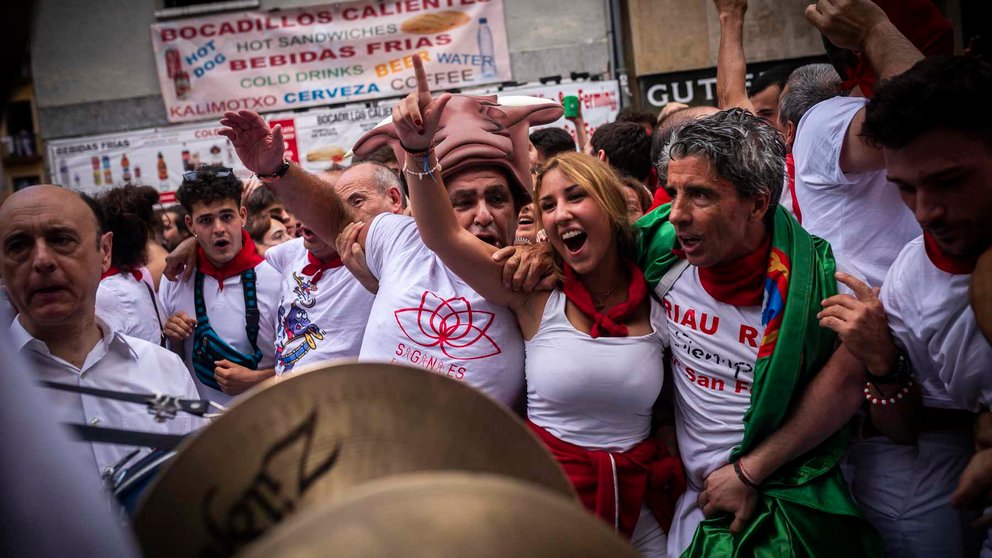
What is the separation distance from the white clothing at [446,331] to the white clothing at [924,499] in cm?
119

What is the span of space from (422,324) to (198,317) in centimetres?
217

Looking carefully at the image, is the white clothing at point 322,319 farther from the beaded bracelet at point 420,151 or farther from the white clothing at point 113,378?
the beaded bracelet at point 420,151

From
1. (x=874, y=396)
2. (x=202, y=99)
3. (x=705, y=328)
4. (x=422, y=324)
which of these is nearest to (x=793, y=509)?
(x=874, y=396)

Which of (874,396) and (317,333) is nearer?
(874,396)

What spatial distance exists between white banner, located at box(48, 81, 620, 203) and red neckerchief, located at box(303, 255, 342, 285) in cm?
680

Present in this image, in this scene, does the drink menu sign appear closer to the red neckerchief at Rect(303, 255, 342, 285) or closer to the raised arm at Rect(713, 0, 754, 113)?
the red neckerchief at Rect(303, 255, 342, 285)

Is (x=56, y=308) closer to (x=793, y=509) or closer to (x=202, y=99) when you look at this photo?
(x=793, y=509)

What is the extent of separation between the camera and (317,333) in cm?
390

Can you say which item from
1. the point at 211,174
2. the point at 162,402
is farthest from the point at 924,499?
the point at 211,174

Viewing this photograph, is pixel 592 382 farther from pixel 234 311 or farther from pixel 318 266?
pixel 234 311

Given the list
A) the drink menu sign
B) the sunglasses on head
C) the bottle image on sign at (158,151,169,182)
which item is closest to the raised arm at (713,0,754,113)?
the sunglasses on head

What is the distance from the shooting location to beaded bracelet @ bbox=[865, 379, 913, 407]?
2.42 metres

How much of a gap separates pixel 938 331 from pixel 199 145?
10777 mm

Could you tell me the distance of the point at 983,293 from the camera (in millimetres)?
2047
